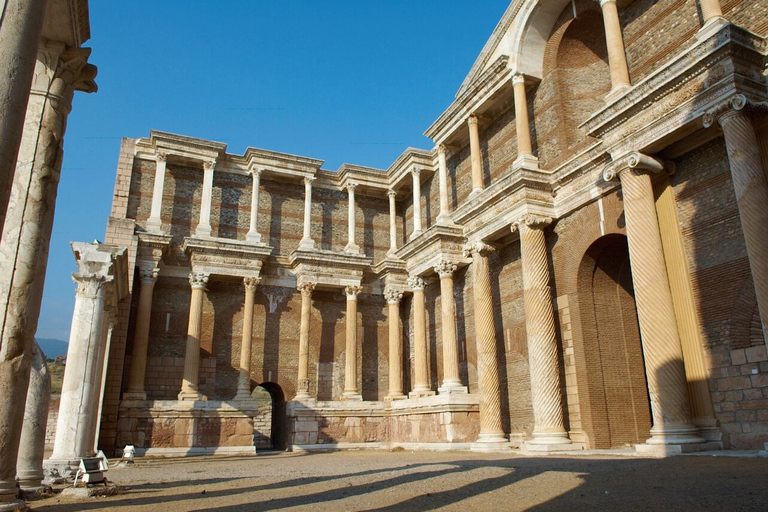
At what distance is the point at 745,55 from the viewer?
11.9 m

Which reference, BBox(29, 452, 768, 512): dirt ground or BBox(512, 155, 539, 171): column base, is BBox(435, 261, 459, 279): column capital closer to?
BBox(512, 155, 539, 171): column base

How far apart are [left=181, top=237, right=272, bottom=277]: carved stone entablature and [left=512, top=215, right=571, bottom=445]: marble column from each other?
11.6 meters

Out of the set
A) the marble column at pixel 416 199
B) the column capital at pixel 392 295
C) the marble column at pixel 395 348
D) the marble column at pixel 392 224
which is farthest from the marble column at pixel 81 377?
the marble column at pixel 392 224

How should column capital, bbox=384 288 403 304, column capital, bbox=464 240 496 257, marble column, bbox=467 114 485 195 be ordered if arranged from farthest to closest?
column capital, bbox=384 288 403 304 < marble column, bbox=467 114 485 195 < column capital, bbox=464 240 496 257

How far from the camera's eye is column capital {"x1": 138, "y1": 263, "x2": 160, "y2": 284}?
23.3m

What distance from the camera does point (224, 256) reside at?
24484 millimetres

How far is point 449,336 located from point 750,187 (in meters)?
12.0

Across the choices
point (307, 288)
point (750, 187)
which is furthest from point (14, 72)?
point (307, 288)

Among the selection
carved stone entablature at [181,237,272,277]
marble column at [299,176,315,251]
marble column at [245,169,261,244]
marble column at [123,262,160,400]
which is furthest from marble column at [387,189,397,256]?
marble column at [123,262,160,400]

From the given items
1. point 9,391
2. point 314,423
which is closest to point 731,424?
point 9,391

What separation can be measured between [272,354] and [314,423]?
4013 millimetres

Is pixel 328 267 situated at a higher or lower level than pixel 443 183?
lower

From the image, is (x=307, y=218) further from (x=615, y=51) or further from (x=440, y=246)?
(x=615, y=51)

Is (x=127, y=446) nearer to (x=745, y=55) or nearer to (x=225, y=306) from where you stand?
(x=225, y=306)
